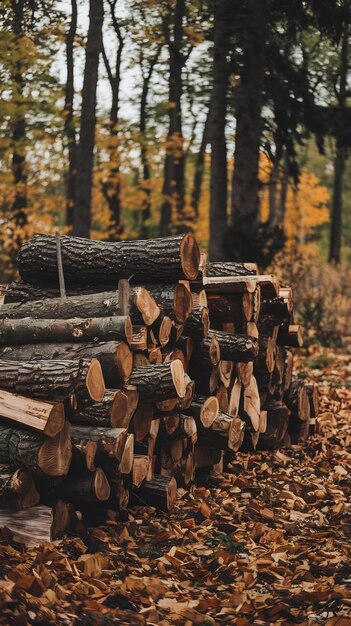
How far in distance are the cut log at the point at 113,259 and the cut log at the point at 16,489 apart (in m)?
1.91

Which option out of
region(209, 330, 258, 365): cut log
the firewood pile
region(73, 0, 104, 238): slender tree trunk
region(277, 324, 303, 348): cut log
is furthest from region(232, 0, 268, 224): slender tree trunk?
region(209, 330, 258, 365): cut log

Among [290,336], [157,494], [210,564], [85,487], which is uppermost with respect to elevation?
[290,336]

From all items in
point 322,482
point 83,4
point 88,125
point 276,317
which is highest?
point 83,4

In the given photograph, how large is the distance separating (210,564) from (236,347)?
7.18 feet

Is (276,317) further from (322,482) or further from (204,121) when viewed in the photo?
(204,121)

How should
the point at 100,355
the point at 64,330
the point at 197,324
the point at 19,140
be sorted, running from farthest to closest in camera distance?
1. the point at 19,140
2. the point at 197,324
3. the point at 64,330
4. the point at 100,355

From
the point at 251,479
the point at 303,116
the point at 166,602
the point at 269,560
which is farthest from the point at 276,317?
the point at 303,116

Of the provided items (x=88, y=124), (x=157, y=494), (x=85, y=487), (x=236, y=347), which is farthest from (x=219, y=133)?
(x=85, y=487)

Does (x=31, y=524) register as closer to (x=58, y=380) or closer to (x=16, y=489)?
(x=16, y=489)

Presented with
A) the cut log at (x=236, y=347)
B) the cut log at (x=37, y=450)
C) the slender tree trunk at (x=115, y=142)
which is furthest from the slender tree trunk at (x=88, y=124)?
the cut log at (x=37, y=450)

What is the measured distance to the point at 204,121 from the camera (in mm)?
21875

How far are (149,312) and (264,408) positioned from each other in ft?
7.82

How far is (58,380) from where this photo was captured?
4969 mm

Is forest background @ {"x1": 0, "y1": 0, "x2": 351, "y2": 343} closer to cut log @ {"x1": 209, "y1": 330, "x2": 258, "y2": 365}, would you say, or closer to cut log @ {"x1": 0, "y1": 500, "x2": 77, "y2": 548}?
cut log @ {"x1": 209, "y1": 330, "x2": 258, "y2": 365}
